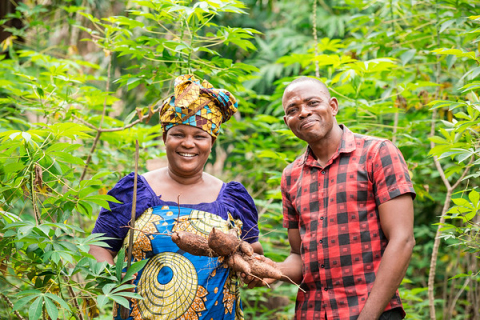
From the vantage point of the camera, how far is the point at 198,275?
2111 millimetres

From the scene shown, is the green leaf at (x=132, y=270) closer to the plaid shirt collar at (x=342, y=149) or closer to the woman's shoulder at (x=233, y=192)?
the woman's shoulder at (x=233, y=192)

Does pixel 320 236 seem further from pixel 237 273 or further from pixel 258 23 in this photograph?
pixel 258 23

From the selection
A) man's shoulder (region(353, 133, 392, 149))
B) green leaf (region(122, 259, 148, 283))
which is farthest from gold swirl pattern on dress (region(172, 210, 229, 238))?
man's shoulder (region(353, 133, 392, 149))

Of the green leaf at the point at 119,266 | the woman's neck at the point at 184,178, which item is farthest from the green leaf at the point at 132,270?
the woman's neck at the point at 184,178

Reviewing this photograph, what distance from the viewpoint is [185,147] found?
7.32 ft

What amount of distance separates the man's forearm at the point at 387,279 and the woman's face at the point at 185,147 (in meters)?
0.94

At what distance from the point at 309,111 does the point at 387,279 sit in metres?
0.79

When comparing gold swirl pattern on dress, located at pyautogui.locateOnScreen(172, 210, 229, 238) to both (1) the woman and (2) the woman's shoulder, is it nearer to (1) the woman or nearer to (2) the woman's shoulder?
(1) the woman

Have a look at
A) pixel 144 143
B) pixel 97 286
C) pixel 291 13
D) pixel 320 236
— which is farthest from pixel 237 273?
pixel 291 13

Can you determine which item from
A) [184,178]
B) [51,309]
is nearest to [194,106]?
[184,178]

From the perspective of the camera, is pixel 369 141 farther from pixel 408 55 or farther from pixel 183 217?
pixel 408 55

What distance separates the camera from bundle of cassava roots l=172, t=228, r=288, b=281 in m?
1.98

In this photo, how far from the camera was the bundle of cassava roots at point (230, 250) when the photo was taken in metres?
1.98

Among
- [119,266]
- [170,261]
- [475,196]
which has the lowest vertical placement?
[170,261]
